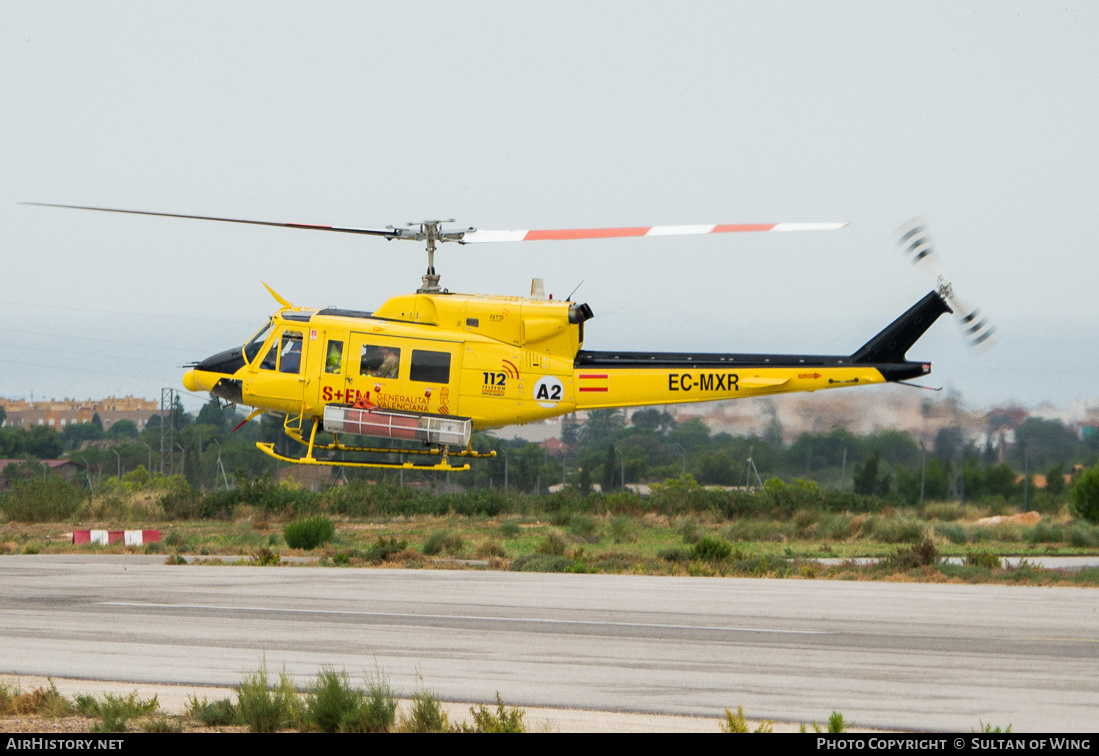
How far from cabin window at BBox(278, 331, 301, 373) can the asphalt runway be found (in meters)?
4.05

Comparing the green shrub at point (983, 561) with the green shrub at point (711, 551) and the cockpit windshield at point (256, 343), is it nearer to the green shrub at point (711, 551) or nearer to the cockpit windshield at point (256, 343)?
the green shrub at point (711, 551)

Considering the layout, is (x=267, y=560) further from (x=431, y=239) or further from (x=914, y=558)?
(x=914, y=558)

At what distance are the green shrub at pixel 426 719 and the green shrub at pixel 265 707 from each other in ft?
3.67

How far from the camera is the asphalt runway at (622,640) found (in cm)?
1048

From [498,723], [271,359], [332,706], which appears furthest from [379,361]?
[498,723]

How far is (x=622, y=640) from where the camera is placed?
13.8 metres

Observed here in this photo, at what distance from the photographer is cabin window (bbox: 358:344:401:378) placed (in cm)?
2058

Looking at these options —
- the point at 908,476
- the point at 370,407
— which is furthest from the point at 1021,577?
the point at 908,476

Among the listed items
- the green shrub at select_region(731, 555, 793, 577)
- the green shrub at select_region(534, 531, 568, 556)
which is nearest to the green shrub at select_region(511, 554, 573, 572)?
the green shrub at select_region(534, 531, 568, 556)

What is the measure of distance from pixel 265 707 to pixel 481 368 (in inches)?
446

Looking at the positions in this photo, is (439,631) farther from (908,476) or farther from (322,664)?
(908,476)

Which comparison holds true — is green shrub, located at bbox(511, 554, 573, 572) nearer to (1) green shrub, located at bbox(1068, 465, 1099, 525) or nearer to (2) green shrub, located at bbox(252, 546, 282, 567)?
(2) green shrub, located at bbox(252, 546, 282, 567)

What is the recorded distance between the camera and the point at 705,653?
506 inches

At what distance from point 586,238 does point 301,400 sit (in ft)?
21.1
